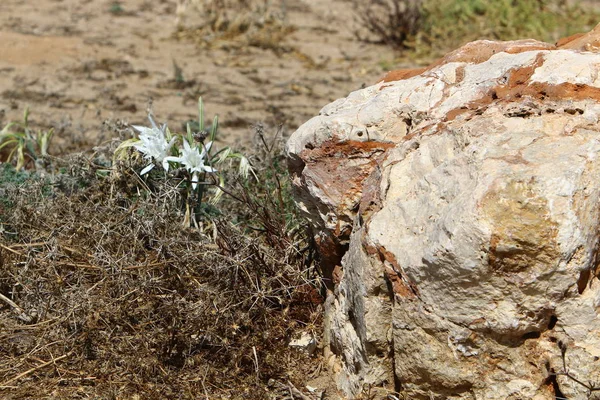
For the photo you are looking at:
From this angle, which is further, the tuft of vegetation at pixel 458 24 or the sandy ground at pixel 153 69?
the tuft of vegetation at pixel 458 24

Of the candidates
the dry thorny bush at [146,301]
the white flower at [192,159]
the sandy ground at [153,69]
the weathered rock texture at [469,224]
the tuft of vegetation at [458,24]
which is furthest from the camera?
the tuft of vegetation at [458,24]

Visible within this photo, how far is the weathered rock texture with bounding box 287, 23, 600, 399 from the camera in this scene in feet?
8.07

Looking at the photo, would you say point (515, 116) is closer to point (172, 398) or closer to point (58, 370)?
point (172, 398)

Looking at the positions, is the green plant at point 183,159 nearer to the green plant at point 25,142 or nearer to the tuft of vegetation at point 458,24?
the green plant at point 25,142

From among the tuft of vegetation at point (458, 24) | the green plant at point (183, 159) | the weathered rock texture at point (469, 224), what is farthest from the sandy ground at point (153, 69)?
the weathered rock texture at point (469, 224)

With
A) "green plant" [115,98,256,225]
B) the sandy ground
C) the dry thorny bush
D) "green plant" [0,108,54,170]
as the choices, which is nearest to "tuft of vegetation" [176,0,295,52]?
the sandy ground

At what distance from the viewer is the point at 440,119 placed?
302 centimetres

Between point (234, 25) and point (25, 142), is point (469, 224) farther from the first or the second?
point (234, 25)

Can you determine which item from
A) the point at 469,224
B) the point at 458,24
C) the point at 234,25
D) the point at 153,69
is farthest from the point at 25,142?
the point at 458,24

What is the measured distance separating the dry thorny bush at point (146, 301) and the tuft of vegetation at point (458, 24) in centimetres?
474

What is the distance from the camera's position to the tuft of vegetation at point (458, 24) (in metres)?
7.99

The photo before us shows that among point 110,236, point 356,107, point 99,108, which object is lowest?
point 99,108

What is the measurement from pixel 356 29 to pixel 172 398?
20.2 ft

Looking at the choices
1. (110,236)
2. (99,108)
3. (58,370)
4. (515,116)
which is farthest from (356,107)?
(99,108)
